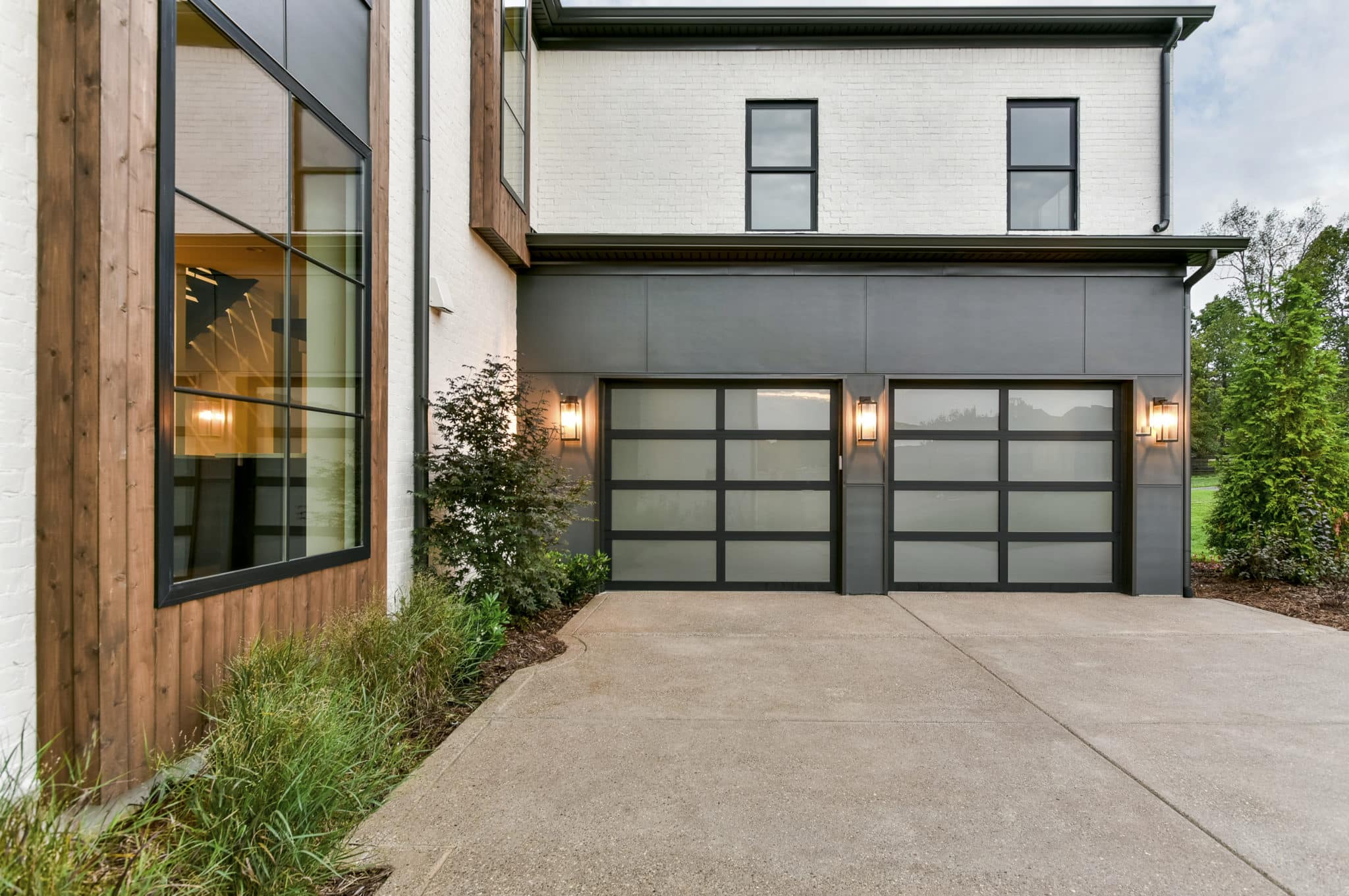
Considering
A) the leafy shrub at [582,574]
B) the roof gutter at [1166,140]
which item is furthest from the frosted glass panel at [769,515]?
the roof gutter at [1166,140]

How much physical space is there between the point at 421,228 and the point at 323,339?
1.36m

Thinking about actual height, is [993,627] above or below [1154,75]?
below

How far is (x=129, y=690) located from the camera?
2514 millimetres

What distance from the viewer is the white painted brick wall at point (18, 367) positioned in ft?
7.48

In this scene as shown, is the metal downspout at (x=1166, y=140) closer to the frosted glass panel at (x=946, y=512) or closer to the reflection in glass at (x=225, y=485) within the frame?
the frosted glass panel at (x=946, y=512)

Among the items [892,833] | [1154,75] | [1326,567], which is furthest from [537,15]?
→ [1326,567]

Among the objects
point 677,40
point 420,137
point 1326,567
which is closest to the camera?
point 420,137

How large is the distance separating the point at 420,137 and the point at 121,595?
152 inches

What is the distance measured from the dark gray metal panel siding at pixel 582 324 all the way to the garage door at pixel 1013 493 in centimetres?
312

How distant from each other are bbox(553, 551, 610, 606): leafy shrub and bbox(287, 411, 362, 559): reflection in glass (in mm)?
2274

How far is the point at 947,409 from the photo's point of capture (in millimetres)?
7207

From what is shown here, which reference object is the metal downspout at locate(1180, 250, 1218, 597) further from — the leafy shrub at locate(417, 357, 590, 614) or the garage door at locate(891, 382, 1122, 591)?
the leafy shrub at locate(417, 357, 590, 614)

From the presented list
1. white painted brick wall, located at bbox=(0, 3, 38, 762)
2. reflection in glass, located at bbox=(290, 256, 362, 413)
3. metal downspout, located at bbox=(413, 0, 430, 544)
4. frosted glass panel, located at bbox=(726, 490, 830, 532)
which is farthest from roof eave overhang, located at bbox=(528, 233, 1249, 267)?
white painted brick wall, located at bbox=(0, 3, 38, 762)

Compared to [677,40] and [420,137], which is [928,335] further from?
[420,137]
